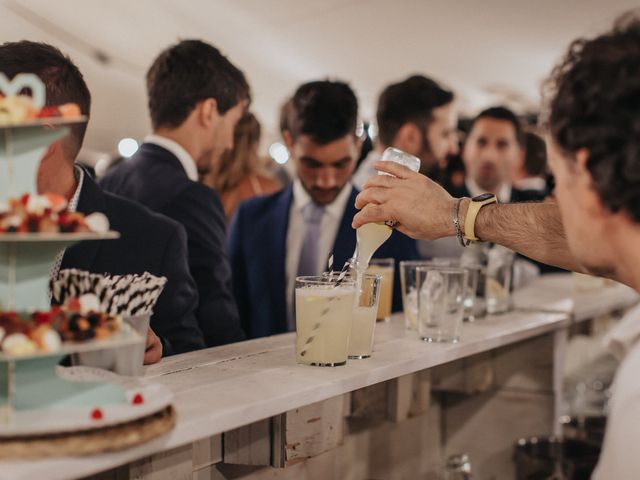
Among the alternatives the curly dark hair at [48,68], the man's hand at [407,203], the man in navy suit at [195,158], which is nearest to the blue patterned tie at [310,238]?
the man in navy suit at [195,158]

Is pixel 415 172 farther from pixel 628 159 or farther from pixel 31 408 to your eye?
pixel 31 408

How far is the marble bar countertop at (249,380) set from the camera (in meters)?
0.92

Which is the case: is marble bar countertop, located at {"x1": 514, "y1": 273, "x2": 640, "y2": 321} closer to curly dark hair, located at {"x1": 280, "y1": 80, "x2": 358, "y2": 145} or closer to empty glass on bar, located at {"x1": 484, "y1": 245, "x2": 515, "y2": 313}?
empty glass on bar, located at {"x1": 484, "y1": 245, "x2": 515, "y2": 313}

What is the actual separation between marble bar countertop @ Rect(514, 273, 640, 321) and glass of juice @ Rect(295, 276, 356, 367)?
1.27 metres

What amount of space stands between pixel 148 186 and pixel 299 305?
0.92 meters

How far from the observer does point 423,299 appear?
1785mm

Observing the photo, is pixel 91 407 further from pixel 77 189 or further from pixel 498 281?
pixel 498 281

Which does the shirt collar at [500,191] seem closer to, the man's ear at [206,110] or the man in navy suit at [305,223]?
the man in navy suit at [305,223]

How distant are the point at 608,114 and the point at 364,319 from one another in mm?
642

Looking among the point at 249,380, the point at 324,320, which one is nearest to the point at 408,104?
the point at 324,320

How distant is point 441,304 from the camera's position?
1763mm

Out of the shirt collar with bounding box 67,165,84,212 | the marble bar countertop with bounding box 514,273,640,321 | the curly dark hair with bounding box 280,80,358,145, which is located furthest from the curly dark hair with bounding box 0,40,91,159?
the marble bar countertop with bounding box 514,273,640,321

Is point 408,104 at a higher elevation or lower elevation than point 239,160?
higher

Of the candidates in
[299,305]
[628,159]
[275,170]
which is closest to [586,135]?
Answer: [628,159]
